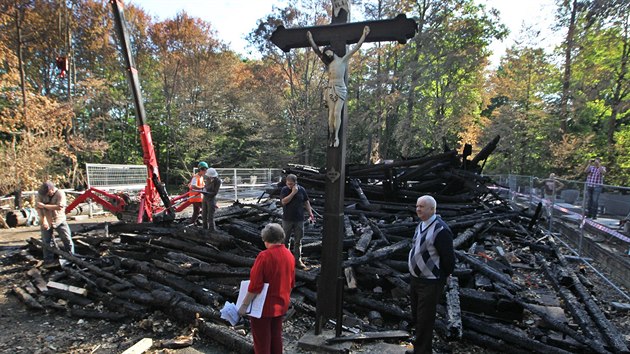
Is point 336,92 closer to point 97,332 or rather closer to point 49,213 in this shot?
point 97,332

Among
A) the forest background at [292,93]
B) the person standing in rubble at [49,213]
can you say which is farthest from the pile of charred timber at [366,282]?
the forest background at [292,93]

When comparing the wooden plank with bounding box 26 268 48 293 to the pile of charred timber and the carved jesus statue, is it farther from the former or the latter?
the carved jesus statue

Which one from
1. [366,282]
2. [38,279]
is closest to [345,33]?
[366,282]

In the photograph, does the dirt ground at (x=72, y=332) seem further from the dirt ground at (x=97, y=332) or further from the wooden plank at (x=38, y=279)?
the wooden plank at (x=38, y=279)

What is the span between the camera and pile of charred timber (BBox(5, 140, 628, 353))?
188 inches

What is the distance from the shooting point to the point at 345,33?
4.25m

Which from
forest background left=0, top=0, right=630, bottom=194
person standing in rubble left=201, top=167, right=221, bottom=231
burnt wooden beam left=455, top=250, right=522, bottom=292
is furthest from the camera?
forest background left=0, top=0, right=630, bottom=194

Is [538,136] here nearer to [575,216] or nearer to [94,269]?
[575,216]

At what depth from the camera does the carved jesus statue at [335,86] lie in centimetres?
412

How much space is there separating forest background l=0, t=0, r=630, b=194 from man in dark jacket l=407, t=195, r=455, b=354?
17.1 metres

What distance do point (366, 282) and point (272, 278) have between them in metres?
3.31

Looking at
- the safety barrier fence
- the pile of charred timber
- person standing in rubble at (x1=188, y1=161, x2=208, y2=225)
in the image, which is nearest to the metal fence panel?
the pile of charred timber

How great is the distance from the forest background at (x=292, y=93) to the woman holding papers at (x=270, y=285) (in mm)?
16150

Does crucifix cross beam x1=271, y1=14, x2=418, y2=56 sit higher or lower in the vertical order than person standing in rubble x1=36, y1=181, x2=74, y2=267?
higher
